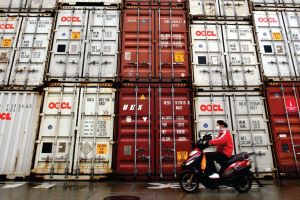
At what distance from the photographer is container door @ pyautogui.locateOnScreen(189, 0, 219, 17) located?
9.73m

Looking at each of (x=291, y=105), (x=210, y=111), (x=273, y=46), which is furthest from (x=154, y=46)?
(x=291, y=105)

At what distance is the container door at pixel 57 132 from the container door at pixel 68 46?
1.95 ft

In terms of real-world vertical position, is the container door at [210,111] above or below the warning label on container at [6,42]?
below

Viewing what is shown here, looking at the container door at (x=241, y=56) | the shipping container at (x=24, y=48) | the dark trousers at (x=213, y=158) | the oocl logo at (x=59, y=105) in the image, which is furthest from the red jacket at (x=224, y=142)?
the shipping container at (x=24, y=48)

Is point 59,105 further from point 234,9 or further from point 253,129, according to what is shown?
point 234,9

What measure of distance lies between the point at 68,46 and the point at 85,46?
0.60 m

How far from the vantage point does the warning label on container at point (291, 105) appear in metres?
8.37

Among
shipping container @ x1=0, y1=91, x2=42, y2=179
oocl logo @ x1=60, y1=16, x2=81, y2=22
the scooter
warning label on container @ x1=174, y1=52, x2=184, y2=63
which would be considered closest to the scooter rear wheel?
the scooter

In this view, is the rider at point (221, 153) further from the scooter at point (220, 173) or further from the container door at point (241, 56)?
the container door at point (241, 56)

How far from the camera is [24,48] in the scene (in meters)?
9.02

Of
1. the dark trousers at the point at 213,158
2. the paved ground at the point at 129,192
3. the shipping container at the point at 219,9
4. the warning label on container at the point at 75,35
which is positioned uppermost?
the shipping container at the point at 219,9

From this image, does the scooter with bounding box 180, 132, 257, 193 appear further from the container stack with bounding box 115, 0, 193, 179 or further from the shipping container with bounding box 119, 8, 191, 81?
the shipping container with bounding box 119, 8, 191, 81

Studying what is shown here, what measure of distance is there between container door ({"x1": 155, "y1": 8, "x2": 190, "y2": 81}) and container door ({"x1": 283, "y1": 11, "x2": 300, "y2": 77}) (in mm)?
3860

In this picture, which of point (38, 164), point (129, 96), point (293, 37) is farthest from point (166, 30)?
point (38, 164)
